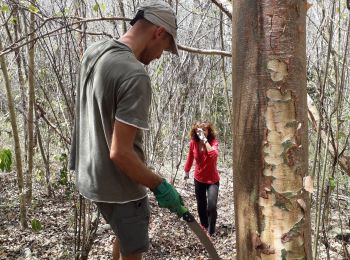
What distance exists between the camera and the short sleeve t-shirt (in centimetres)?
163

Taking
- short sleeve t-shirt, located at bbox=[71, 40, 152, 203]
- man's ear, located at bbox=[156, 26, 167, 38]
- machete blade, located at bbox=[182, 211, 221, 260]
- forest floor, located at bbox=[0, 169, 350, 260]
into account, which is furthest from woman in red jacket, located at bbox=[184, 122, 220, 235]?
man's ear, located at bbox=[156, 26, 167, 38]

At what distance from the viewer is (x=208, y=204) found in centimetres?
477

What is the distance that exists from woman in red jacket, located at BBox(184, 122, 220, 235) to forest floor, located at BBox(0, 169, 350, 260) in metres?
0.31

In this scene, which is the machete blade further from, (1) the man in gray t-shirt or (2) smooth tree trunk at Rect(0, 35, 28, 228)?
(2) smooth tree trunk at Rect(0, 35, 28, 228)

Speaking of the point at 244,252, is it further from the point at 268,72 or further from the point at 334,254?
the point at 334,254

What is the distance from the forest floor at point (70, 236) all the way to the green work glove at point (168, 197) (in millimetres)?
1693

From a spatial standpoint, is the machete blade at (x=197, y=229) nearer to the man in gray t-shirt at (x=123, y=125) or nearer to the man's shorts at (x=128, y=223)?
the man in gray t-shirt at (x=123, y=125)

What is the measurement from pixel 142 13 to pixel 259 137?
107 centimetres

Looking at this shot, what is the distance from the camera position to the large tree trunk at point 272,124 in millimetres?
984

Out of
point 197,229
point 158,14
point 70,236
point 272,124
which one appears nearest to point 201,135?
point 70,236

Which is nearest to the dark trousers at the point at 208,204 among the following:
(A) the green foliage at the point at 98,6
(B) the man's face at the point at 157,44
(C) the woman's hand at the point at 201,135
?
(C) the woman's hand at the point at 201,135

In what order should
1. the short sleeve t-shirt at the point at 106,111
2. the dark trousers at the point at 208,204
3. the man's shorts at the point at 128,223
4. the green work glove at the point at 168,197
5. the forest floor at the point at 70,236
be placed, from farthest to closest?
1. the dark trousers at the point at 208,204
2. the forest floor at the point at 70,236
3. the man's shorts at the point at 128,223
4. the green work glove at the point at 168,197
5. the short sleeve t-shirt at the point at 106,111

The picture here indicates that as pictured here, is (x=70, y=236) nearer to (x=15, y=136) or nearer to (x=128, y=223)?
(x=15, y=136)

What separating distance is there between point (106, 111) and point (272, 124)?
3.04 feet
